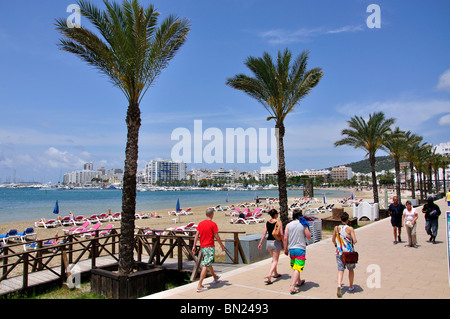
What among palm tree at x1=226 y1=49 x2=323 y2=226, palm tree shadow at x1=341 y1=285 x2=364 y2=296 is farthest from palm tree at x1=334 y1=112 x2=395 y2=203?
palm tree shadow at x1=341 y1=285 x2=364 y2=296

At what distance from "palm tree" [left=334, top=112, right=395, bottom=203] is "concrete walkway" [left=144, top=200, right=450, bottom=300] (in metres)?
14.3

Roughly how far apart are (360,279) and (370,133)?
18.3m

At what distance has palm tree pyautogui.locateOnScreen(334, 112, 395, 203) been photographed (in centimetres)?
2202

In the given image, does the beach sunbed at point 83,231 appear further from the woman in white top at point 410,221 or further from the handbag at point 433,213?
the handbag at point 433,213

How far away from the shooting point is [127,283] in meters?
5.77

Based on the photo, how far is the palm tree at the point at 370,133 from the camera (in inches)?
867

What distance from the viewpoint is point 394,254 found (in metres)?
8.48

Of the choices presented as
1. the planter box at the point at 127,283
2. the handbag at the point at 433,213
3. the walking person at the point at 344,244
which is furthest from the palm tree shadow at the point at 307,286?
the handbag at the point at 433,213

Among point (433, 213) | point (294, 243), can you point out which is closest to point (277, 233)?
point (294, 243)

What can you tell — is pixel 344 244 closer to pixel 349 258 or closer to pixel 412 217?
pixel 349 258

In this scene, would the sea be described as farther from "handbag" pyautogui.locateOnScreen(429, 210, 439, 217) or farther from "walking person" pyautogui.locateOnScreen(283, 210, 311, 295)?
"walking person" pyautogui.locateOnScreen(283, 210, 311, 295)

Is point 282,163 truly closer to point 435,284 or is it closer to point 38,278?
point 435,284
